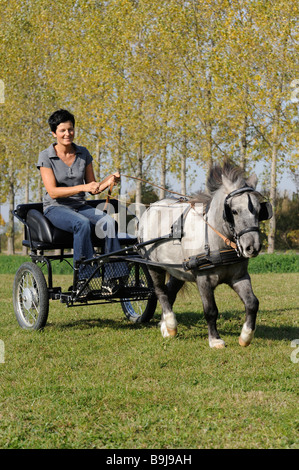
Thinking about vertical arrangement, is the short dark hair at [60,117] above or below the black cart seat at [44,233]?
above

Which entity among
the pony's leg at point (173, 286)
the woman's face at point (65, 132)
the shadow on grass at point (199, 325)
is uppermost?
the woman's face at point (65, 132)

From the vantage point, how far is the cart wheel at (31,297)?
6.36m

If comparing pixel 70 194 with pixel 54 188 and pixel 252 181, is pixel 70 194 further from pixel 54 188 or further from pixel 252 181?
pixel 252 181

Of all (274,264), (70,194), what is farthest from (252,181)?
(274,264)

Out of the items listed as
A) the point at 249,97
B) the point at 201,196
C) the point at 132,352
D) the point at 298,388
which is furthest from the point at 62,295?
the point at 249,97

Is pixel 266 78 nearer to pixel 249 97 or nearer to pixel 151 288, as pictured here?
pixel 249 97

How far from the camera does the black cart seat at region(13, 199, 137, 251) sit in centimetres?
624

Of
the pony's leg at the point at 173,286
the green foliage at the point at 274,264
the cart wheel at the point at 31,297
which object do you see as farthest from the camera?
the green foliage at the point at 274,264

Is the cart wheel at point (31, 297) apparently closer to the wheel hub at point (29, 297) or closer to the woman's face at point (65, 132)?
the wheel hub at point (29, 297)

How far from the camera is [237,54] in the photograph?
16578 mm

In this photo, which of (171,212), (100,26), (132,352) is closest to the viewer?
(132,352)

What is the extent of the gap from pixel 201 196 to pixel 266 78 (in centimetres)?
1221

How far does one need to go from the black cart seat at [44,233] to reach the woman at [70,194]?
11 cm

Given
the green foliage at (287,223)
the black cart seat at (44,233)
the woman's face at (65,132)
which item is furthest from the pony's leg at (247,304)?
the green foliage at (287,223)
